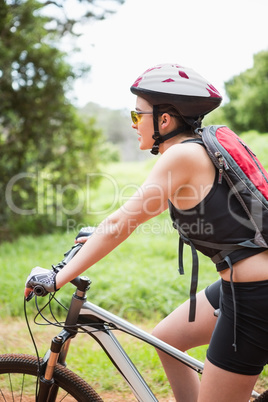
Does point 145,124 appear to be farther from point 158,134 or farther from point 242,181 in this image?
point 242,181

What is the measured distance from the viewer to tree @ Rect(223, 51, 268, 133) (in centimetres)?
1462

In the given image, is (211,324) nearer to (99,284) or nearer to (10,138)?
(99,284)

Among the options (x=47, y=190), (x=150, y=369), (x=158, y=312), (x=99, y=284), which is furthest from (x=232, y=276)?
(x=47, y=190)

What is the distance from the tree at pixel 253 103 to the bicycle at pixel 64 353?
45.0 ft

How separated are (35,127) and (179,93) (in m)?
7.49

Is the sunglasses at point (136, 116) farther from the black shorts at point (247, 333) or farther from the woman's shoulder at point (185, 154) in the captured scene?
the black shorts at point (247, 333)

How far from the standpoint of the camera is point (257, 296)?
1.56m

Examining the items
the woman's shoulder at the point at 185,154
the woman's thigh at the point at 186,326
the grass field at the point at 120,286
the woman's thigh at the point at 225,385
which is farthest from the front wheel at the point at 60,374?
the grass field at the point at 120,286

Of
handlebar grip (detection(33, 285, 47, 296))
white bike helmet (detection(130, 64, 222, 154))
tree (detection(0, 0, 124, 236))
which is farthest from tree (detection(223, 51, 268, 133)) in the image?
handlebar grip (detection(33, 285, 47, 296))

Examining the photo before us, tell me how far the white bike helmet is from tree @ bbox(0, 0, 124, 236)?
265 inches

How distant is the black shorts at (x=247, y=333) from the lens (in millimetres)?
1561

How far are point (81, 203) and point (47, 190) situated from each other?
0.90 m

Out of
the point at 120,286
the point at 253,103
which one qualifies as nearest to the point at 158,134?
the point at 120,286

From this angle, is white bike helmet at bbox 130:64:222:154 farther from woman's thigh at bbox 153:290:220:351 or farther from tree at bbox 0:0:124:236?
tree at bbox 0:0:124:236
